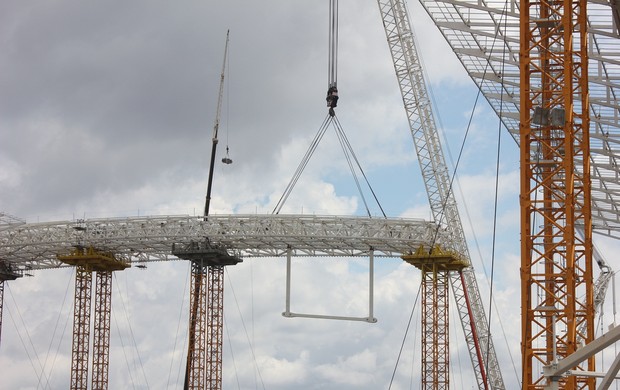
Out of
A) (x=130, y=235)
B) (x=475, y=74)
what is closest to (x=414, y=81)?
(x=130, y=235)

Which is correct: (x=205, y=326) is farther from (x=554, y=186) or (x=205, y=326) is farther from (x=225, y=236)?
(x=554, y=186)

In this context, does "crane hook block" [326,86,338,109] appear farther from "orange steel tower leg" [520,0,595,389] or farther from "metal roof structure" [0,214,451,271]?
"orange steel tower leg" [520,0,595,389]

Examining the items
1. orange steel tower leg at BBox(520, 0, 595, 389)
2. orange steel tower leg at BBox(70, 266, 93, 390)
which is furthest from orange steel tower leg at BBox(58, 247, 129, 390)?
orange steel tower leg at BBox(520, 0, 595, 389)

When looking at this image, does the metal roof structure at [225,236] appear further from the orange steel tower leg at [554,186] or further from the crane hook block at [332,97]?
the orange steel tower leg at [554,186]

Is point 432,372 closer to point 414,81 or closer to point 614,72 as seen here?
point 414,81

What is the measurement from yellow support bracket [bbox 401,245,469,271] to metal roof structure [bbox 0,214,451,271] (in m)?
0.49

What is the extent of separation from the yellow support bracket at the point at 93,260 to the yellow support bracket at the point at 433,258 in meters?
23.1

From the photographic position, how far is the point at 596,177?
69.2m

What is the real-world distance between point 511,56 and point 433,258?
27.4m

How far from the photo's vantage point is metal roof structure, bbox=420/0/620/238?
1999 inches

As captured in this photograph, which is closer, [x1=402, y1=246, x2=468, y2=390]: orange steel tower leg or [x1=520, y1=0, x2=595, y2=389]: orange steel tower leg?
[x1=520, y1=0, x2=595, y2=389]: orange steel tower leg

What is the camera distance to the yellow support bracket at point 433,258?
267ft

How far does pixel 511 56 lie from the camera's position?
187ft

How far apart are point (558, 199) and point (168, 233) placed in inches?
1856
